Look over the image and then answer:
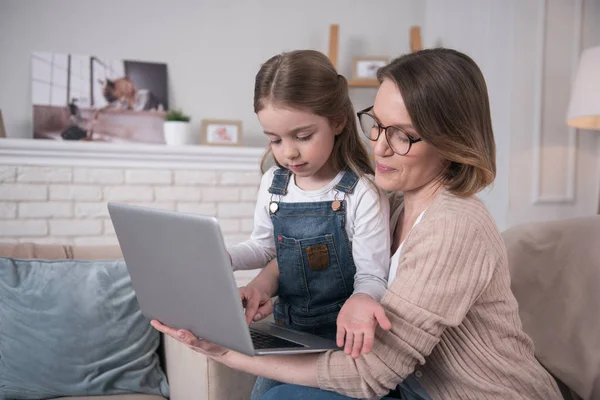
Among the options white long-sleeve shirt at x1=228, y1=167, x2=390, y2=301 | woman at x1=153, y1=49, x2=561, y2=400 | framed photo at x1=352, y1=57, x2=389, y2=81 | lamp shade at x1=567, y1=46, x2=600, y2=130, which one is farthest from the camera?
framed photo at x1=352, y1=57, x2=389, y2=81

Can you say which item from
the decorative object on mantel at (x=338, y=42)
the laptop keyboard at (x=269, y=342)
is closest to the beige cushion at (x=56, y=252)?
the laptop keyboard at (x=269, y=342)

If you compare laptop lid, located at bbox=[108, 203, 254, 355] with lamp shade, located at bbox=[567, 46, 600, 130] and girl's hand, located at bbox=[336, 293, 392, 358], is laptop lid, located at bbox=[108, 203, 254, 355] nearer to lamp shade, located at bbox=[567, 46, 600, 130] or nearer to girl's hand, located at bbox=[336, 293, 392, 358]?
girl's hand, located at bbox=[336, 293, 392, 358]

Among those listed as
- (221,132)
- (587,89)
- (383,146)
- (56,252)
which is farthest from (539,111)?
(56,252)

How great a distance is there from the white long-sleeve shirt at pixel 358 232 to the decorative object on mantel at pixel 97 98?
182 cm

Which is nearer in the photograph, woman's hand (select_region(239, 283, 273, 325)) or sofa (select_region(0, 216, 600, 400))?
woman's hand (select_region(239, 283, 273, 325))

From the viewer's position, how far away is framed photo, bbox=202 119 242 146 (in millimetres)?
3449

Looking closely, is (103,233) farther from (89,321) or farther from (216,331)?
(216,331)

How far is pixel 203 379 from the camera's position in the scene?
1703 millimetres

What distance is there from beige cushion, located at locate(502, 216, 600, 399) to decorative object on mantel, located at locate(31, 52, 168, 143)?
214 centimetres

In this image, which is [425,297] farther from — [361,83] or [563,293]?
[361,83]

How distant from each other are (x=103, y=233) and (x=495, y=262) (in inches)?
96.8

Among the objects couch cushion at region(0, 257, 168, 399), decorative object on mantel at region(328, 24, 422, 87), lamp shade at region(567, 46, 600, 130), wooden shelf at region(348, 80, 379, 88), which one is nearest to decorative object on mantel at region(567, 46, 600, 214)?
lamp shade at region(567, 46, 600, 130)

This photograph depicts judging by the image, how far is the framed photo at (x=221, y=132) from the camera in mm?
3449

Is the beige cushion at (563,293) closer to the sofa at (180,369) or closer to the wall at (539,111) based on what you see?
the sofa at (180,369)
